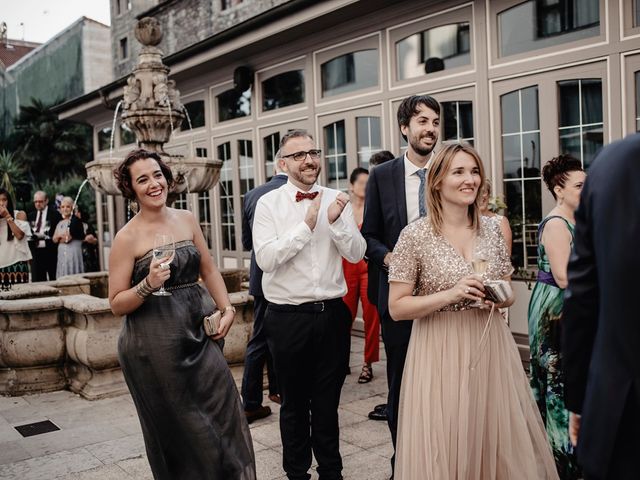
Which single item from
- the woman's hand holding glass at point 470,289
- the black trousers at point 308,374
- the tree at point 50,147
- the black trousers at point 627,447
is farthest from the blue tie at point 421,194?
the tree at point 50,147

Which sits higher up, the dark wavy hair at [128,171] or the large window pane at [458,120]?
the large window pane at [458,120]

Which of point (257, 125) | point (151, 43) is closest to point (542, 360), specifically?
point (151, 43)

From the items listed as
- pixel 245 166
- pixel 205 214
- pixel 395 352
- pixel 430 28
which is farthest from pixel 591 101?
pixel 205 214

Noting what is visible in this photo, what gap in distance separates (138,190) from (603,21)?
4707 mm

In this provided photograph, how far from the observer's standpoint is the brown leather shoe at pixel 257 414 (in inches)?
217

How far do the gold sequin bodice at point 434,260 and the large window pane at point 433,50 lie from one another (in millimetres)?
4710

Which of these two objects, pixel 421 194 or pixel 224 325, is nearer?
pixel 224 325

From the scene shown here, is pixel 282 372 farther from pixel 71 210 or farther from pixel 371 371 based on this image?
pixel 71 210

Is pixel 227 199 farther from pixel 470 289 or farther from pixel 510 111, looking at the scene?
pixel 470 289

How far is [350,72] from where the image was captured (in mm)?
9062

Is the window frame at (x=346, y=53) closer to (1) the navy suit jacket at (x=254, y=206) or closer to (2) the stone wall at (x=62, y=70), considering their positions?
(1) the navy suit jacket at (x=254, y=206)

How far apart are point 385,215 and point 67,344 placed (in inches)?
159

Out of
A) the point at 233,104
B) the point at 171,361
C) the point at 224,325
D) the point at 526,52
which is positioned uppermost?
the point at 233,104

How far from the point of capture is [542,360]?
4383mm
